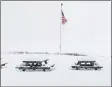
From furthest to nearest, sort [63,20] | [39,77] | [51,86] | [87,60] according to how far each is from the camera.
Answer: [63,20]
[87,60]
[39,77]
[51,86]

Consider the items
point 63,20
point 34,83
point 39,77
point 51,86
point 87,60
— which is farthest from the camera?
point 63,20

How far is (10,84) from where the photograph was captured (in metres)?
9.67

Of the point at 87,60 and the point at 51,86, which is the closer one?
the point at 51,86

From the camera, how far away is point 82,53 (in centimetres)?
2353

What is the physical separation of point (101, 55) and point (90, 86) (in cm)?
1430

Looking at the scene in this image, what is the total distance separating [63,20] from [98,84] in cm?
1222

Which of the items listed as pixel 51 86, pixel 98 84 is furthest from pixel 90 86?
pixel 51 86

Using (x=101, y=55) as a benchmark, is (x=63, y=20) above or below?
above

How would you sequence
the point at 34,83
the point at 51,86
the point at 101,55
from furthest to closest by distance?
the point at 101,55 → the point at 34,83 → the point at 51,86

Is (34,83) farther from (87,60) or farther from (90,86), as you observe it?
(87,60)

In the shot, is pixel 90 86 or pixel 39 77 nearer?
pixel 90 86

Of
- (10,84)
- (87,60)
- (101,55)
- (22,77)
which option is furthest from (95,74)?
(101,55)

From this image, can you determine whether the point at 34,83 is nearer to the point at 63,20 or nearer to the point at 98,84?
the point at 98,84

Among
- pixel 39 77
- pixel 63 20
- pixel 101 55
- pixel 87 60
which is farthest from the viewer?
pixel 101 55
